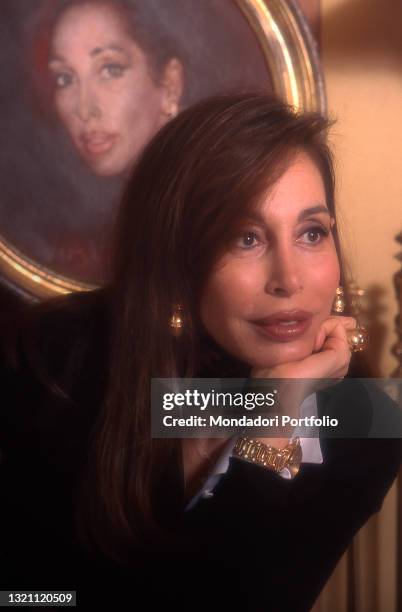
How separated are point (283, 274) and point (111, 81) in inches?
12.6

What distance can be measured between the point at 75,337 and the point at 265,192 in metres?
0.23

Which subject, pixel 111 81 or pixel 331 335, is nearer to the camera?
pixel 331 335

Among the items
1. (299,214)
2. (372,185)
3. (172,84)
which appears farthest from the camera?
(172,84)

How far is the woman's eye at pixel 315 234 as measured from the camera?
0.45m

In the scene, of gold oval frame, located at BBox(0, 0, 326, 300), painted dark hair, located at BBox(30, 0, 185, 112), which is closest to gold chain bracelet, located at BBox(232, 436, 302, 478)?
gold oval frame, located at BBox(0, 0, 326, 300)

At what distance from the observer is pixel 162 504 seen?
0.50 m

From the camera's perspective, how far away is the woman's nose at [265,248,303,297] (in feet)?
1.45

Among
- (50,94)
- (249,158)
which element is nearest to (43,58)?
(50,94)

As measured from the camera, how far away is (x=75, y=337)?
0.58 metres

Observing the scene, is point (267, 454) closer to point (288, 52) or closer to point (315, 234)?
point (315, 234)

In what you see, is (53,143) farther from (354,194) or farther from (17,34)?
(354,194)

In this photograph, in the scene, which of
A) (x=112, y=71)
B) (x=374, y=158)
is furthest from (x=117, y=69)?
(x=374, y=158)

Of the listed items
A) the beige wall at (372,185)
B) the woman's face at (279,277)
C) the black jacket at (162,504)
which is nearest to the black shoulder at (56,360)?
the black jacket at (162,504)

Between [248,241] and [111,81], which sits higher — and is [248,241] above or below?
below
